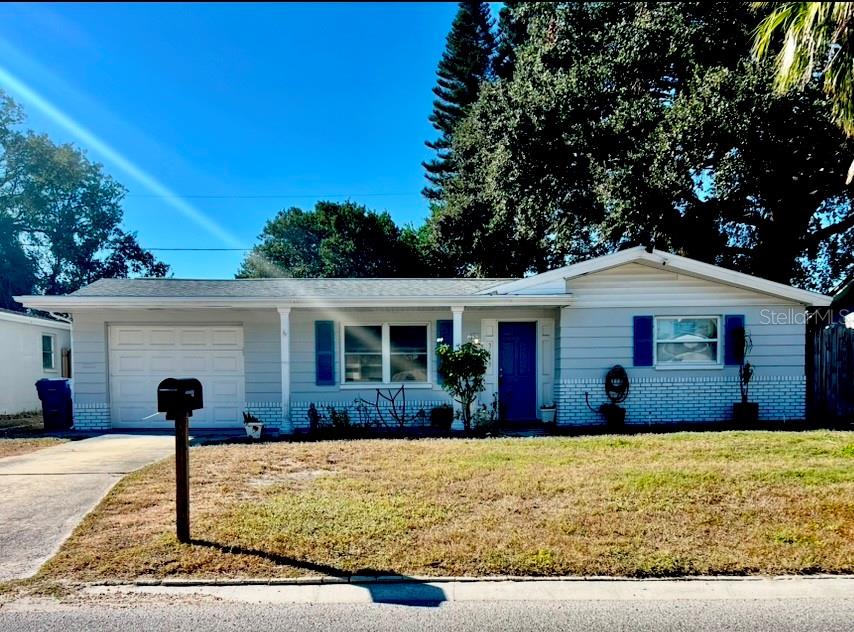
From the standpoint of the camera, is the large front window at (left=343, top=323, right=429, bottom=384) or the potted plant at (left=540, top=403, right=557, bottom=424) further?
the large front window at (left=343, top=323, right=429, bottom=384)

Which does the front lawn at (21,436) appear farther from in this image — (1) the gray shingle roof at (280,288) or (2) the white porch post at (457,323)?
(2) the white porch post at (457,323)

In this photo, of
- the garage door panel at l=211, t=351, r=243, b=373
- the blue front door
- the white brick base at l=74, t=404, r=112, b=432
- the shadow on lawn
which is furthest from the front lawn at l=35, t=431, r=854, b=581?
the white brick base at l=74, t=404, r=112, b=432

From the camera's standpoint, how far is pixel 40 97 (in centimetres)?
1201

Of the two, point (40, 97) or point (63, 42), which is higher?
point (40, 97)

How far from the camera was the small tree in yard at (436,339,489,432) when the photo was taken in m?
10.3

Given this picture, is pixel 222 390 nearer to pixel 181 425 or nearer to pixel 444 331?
pixel 444 331

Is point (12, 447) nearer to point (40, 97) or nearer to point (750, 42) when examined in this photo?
point (40, 97)

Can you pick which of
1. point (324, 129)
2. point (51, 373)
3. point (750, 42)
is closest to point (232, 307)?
point (324, 129)

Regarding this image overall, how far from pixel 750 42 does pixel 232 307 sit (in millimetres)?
14118

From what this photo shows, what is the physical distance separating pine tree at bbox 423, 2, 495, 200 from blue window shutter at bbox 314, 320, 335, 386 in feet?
59.2

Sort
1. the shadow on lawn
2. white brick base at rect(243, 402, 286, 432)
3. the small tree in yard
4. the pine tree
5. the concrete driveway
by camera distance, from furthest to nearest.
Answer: the pine tree < white brick base at rect(243, 402, 286, 432) < the small tree in yard < the concrete driveway < the shadow on lawn

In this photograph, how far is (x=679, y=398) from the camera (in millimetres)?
11242

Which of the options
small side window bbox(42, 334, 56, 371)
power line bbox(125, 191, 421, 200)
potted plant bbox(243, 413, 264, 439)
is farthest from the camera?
power line bbox(125, 191, 421, 200)

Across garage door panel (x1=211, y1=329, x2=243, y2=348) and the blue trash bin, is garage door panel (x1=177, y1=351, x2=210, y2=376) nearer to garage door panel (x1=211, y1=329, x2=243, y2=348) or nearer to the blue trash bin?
garage door panel (x1=211, y1=329, x2=243, y2=348)
